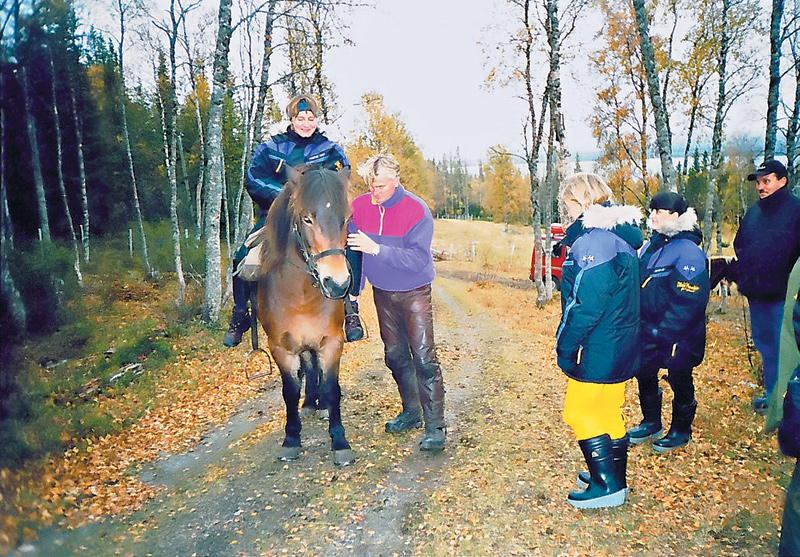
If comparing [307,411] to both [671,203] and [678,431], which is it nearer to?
[678,431]

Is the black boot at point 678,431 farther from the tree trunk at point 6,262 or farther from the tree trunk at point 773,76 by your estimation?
the tree trunk at point 773,76

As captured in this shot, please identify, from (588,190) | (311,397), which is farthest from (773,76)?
(311,397)

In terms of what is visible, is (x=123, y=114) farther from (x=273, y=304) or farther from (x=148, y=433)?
(x=273, y=304)

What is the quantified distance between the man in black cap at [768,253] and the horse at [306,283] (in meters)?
4.35

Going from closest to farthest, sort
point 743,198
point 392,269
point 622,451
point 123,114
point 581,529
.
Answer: point 581,529
point 622,451
point 392,269
point 123,114
point 743,198

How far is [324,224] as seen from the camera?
11.7ft

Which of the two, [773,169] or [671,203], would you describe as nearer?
[671,203]

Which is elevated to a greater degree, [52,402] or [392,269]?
[392,269]

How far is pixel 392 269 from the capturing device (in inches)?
178

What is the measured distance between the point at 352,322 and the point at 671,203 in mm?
3163

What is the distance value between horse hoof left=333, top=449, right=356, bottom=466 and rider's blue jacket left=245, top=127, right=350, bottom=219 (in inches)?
99.2

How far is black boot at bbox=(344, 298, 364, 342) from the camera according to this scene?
4.68 m

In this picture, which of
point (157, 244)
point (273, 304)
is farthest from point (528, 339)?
point (157, 244)

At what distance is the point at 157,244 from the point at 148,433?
8705mm
